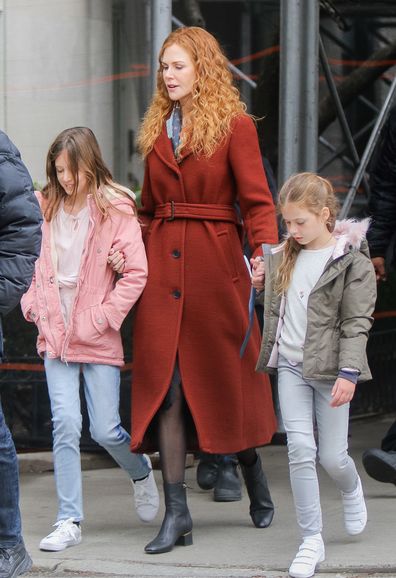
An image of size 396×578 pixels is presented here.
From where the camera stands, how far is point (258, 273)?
5.15 m

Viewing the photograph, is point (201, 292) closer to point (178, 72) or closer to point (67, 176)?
point (67, 176)

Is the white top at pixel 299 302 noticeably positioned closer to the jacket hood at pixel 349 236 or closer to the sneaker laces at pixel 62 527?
the jacket hood at pixel 349 236

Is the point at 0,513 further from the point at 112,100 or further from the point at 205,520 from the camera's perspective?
the point at 112,100

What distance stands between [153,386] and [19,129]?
2839mm

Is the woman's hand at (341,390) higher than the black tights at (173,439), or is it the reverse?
the woman's hand at (341,390)

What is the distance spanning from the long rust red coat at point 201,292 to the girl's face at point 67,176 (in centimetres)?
30

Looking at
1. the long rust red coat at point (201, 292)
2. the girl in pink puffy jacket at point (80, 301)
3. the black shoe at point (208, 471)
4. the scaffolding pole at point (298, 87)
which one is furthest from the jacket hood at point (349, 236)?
the scaffolding pole at point (298, 87)

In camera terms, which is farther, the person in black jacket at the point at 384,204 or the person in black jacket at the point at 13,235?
the person in black jacket at the point at 384,204

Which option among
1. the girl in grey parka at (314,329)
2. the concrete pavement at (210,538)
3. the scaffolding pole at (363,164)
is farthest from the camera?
the scaffolding pole at (363,164)

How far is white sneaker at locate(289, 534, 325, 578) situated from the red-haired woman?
1.88ft

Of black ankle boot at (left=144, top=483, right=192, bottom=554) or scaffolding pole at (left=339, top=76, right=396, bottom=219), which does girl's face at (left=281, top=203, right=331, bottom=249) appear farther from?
scaffolding pole at (left=339, top=76, right=396, bottom=219)

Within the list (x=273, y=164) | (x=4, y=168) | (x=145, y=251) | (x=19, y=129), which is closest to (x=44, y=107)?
(x=19, y=129)

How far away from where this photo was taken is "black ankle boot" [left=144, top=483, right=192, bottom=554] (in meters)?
5.29

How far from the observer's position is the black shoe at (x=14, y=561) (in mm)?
4895
